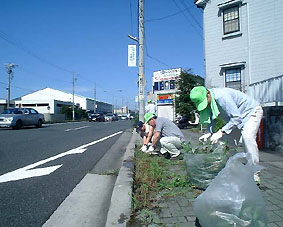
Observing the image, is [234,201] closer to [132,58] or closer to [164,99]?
[132,58]

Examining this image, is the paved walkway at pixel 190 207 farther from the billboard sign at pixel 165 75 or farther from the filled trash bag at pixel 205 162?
the billboard sign at pixel 165 75

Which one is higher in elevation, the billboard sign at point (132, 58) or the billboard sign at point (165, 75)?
the billboard sign at point (165, 75)

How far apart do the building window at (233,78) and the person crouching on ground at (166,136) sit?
7.56 metres

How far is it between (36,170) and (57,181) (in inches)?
35.5

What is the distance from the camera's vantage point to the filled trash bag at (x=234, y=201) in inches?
63.1

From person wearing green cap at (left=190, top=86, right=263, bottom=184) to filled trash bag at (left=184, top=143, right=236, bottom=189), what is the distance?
0.19 metres

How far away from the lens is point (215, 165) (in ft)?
8.80

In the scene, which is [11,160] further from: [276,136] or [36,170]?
[276,136]

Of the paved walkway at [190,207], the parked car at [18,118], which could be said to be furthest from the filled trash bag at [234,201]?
the parked car at [18,118]

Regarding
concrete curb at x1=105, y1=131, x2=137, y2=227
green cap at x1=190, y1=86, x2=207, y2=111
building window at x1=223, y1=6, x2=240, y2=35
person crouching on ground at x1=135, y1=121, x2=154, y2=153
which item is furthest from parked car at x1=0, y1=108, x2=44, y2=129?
green cap at x1=190, y1=86, x2=207, y2=111

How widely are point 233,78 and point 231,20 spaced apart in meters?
3.07

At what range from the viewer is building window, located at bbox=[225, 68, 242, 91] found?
36.2ft

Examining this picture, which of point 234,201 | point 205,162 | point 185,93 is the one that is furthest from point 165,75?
point 234,201

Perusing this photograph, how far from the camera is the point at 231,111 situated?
266 centimetres
